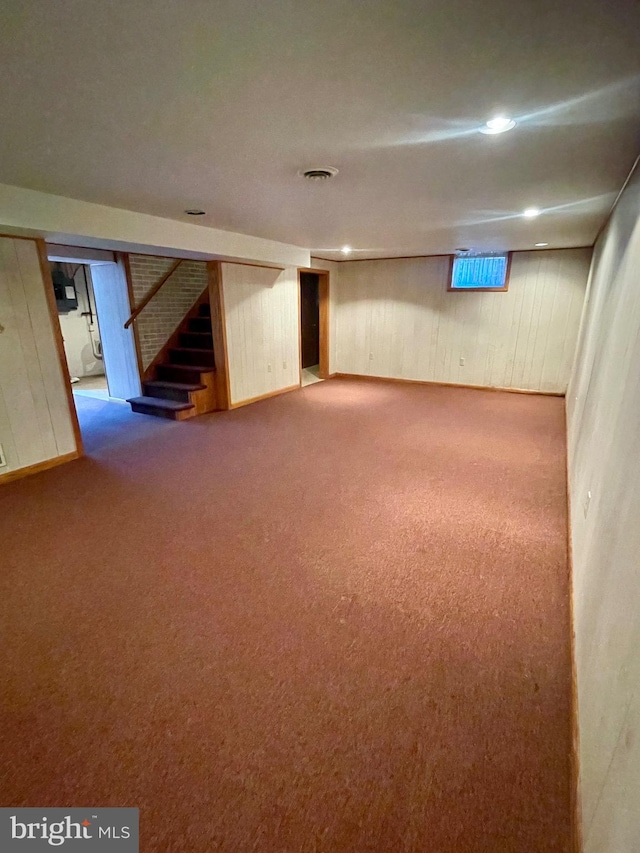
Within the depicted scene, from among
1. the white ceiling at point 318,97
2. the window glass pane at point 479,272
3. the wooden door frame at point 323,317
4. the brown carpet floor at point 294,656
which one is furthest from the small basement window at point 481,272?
the brown carpet floor at point 294,656

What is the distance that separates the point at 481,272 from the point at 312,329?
349 centimetres

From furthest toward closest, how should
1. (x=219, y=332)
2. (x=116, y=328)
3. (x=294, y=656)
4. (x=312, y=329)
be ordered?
(x=312, y=329), (x=116, y=328), (x=219, y=332), (x=294, y=656)

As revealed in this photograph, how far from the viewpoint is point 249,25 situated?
116 cm

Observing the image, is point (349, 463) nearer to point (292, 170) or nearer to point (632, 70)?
point (292, 170)

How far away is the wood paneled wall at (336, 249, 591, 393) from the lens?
579 centimetres

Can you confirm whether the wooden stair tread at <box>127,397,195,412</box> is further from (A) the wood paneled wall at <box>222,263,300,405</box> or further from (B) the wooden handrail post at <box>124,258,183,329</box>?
(B) the wooden handrail post at <box>124,258,183,329</box>

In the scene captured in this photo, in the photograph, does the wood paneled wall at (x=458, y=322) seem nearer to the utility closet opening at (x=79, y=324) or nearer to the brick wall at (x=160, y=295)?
the brick wall at (x=160, y=295)

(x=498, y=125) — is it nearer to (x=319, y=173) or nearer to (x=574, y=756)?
(x=319, y=173)

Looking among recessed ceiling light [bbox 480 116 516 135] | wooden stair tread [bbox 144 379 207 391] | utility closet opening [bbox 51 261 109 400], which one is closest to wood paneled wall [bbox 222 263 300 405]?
wooden stair tread [bbox 144 379 207 391]

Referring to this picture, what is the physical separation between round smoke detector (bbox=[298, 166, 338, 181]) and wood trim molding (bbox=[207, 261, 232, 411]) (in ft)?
9.16

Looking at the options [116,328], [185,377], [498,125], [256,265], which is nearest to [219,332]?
[185,377]

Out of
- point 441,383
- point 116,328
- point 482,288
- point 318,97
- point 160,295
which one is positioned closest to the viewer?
point 318,97

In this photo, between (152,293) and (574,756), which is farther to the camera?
(152,293)

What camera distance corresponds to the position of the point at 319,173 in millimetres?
2428
